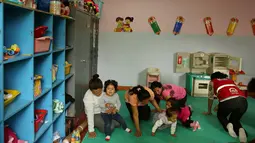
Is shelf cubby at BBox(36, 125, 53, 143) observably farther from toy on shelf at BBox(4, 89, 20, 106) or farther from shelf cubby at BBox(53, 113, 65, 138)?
toy on shelf at BBox(4, 89, 20, 106)

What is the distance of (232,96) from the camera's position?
2.93 m

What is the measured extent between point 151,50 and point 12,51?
12.0ft

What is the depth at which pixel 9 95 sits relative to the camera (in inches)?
68.9

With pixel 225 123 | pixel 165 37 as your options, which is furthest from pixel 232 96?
pixel 165 37

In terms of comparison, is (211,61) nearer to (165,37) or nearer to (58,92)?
(165,37)

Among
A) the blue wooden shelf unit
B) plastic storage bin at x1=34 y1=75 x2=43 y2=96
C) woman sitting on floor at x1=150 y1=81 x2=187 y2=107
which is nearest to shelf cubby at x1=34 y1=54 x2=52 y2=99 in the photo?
the blue wooden shelf unit

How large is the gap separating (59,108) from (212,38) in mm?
3536

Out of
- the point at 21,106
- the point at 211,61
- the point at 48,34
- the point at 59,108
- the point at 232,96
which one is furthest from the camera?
the point at 211,61

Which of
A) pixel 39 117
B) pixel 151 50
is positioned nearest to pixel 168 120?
pixel 39 117

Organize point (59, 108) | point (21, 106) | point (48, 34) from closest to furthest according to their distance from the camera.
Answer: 1. point (21, 106)
2. point (48, 34)
3. point (59, 108)

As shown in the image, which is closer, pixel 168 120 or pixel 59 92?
pixel 59 92

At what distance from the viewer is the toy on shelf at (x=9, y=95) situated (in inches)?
66.4

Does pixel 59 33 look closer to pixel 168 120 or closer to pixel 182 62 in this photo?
pixel 168 120

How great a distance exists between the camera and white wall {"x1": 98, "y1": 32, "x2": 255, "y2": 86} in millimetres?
5051
